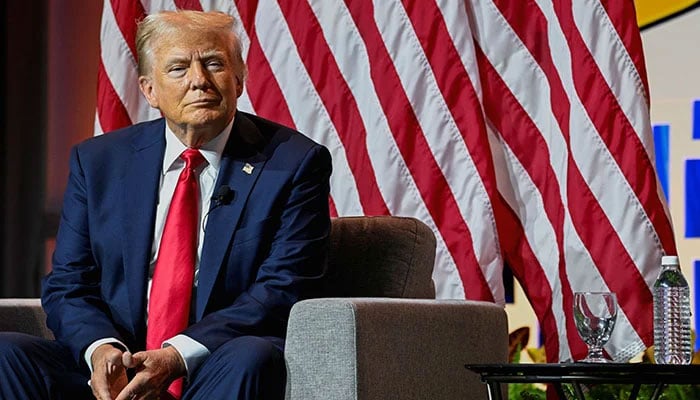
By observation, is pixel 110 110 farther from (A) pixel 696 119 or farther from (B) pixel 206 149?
(A) pixel 696 119

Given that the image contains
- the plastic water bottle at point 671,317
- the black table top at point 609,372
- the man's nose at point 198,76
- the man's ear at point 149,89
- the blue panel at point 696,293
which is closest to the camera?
the black table top at point 609,372

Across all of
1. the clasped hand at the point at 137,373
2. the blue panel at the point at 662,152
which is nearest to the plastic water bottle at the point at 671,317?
the blue panel at the point at 662,152

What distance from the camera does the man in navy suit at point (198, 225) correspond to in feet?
8.30

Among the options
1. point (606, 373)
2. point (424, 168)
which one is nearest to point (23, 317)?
point (424, 168)

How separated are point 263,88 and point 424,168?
575mm

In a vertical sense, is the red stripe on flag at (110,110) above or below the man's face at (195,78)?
below

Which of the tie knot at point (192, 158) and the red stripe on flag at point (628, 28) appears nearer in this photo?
the tie knot at point (192, 158)

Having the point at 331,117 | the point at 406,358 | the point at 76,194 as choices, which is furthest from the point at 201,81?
the point at 331,117

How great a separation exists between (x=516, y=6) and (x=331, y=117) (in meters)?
0.65

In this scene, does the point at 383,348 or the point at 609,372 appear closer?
the point at 609,372

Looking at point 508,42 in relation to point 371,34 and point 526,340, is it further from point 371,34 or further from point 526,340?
point 526,340

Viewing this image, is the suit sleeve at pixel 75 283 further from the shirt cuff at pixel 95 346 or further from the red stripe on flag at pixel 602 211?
the red stripe on flag at pixel 602 211

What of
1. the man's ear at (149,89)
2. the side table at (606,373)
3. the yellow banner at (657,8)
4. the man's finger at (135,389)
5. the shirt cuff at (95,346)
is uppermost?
the yellow banner at (657,8)

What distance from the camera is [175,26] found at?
278cm
